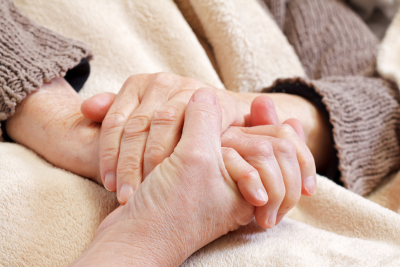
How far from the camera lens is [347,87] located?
0.76 m

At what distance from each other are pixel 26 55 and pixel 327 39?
2.64 feet

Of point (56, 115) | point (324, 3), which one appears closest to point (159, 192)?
point (56, 115)

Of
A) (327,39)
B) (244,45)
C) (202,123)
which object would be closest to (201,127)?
(202,123)

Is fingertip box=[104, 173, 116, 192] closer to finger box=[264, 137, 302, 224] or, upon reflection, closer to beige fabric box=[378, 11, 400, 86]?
finger box=[264, 137, 302, 224]

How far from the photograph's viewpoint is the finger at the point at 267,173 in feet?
1.39

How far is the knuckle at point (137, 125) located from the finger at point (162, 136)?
0.06ft

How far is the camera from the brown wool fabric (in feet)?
1.77

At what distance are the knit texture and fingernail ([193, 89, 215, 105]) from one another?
61cm

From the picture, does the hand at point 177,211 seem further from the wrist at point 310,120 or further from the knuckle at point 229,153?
the wrist at point 310,120

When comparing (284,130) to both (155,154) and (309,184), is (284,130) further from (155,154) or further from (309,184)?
(155,154)

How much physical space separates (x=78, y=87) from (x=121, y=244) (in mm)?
417

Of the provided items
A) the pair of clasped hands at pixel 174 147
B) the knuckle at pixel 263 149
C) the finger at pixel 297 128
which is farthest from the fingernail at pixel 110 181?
the finger at pixel 297 128

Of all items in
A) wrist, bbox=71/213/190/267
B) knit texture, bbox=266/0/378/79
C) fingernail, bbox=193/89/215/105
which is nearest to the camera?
wrist, bbox=71/213/190/267

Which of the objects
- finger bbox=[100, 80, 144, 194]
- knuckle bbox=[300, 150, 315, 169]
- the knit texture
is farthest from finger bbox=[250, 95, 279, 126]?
the knit texture
